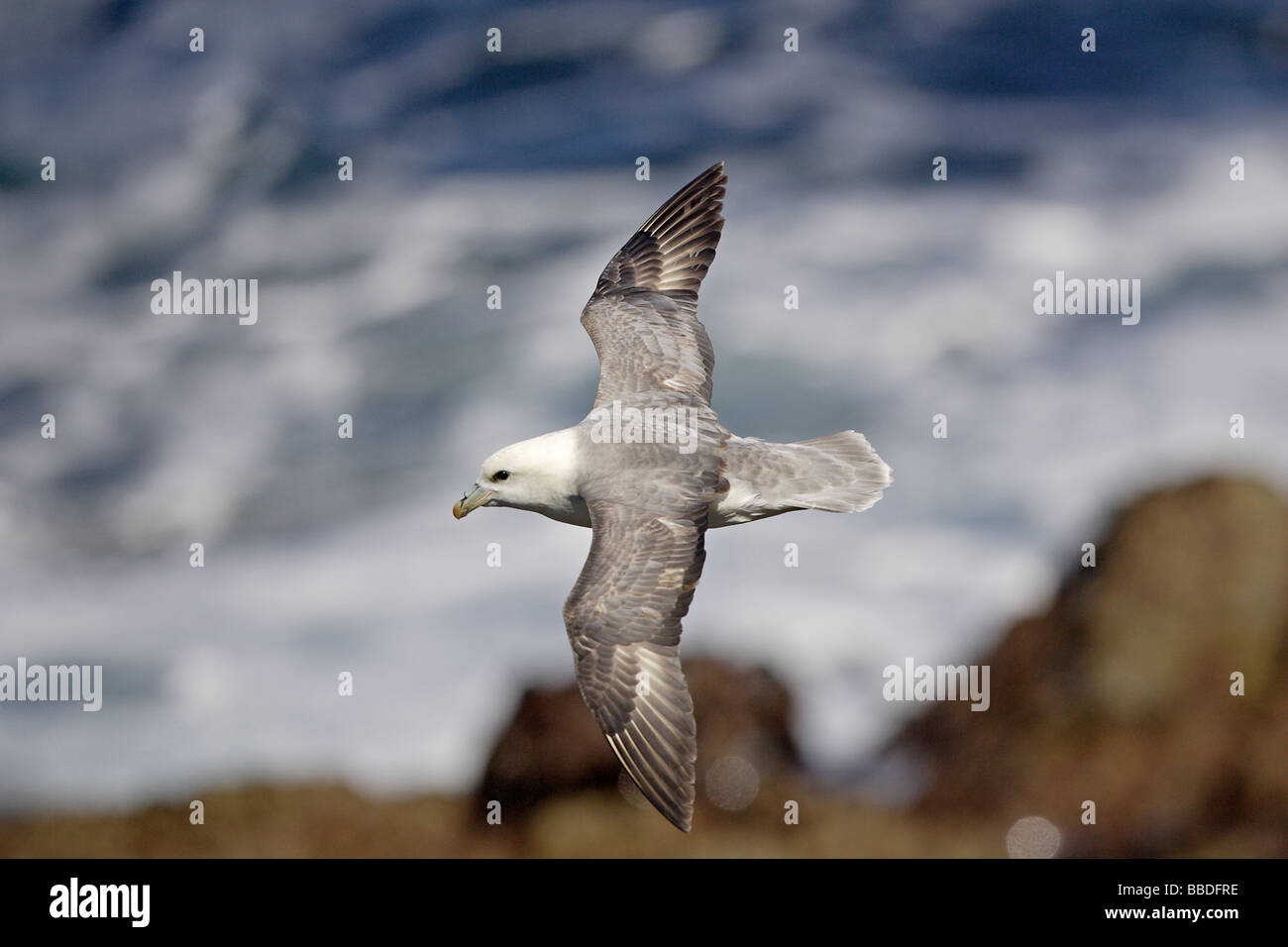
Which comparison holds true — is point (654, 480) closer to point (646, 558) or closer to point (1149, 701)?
point (646, 558)

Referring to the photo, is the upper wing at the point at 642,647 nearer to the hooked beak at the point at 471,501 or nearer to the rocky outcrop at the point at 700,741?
the hooked beak at the point at 471,501

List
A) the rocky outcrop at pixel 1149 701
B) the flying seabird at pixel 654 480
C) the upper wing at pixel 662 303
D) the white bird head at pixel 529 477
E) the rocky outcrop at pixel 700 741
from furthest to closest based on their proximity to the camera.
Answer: the rocky outcrop at pixel 700 741
the rocky outcrop at pixel 1149 701
the upper wing at pixel 662 303
the white bird head at pixel 529 477
the flying seabird at pixel 654 480

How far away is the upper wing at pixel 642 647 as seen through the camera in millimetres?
5969

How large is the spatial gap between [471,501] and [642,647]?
195 centimetres

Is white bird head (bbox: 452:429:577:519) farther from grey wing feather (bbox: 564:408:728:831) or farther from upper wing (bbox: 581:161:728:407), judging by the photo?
upper wing (bbox: 581:161:728:407)

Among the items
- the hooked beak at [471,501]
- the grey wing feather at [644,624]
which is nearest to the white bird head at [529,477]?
the hooked beak at [471,501]

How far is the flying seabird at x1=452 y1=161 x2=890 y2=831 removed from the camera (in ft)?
20.0

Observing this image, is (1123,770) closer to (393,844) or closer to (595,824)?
(595,824)

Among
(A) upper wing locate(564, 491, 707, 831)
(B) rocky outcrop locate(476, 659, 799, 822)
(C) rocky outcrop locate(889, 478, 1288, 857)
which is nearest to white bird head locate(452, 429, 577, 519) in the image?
(A) upper wing locate(564, 491, 707, 831)

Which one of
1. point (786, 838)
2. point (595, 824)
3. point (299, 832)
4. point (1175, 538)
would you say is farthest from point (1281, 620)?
point (299, 832)

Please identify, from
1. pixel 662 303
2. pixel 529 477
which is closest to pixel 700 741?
pixel 662 303

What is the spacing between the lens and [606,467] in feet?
23.0

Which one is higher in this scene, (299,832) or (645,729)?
(645,729)

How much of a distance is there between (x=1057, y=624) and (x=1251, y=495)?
251 centimetres
